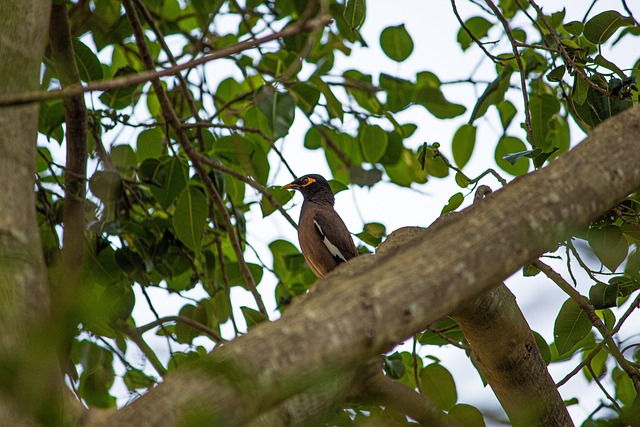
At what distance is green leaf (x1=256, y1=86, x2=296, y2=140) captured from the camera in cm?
333

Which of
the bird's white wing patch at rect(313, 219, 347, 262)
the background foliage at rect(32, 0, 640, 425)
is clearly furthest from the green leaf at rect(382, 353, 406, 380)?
the bird's white wing patch at rect(313, 219, 347, 262)

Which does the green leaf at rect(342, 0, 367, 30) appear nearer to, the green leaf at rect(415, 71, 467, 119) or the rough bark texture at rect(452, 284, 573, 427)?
the green leaf at rect(415, 71, 467, 119)

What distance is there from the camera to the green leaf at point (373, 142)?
13.7 ft

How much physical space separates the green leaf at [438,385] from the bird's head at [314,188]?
3142mm

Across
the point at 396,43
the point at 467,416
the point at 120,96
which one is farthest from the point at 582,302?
the point at 120,96

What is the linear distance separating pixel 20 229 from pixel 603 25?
2.40 meters

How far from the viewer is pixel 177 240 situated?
3953mm

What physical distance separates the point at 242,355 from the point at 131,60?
4.00 metres

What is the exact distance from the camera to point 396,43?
4078 mm

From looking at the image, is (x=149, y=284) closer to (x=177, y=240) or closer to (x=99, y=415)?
(x=177, y=240)

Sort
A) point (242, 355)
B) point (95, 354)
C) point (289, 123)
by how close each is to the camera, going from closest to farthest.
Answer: point (242, 355) < point (95, 354) < point (289, 123)

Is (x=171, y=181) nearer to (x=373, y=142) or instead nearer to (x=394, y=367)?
(x=373, y=142)

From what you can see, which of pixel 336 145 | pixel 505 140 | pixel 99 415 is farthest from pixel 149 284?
pixel 99 415

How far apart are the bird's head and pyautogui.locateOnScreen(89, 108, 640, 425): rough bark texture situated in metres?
4.43
